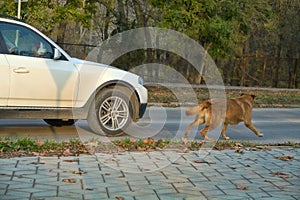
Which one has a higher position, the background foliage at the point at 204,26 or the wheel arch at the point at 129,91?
the background foliage at the point at 204,26

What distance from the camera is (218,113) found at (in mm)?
9055

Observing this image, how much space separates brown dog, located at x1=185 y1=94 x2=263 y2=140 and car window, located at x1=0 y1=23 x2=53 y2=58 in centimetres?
267

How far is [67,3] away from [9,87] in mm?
11370

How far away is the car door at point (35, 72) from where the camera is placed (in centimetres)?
855

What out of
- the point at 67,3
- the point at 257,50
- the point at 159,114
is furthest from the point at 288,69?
the point at 159,114

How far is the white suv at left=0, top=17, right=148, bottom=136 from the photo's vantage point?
28.1 feet

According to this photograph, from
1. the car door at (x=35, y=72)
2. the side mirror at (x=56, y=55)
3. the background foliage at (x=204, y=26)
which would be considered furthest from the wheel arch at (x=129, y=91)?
the background foliage at (x=204, y=26)

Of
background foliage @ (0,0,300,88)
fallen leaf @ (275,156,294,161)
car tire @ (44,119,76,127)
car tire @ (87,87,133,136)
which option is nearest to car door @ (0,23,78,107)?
car tire @ (87,87,133,136)

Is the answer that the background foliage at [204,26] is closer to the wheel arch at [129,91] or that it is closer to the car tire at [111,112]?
the wheel arch at [129,91]

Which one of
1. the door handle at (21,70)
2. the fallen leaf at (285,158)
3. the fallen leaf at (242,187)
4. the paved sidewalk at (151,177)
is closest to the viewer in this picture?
the paved sidewalk at (151,177)

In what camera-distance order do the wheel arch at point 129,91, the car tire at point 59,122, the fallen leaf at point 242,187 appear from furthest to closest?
the car tire at point 59,122, the wheel arch at point 129,91, the fallen leaf at point 242,187

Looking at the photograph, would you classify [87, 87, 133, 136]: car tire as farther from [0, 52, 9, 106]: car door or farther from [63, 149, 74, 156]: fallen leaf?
[63, 149, 74, 156]: fallen leaf

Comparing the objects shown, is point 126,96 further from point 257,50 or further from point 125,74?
point 257,50

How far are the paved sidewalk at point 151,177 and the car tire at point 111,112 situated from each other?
2297 millimetres
